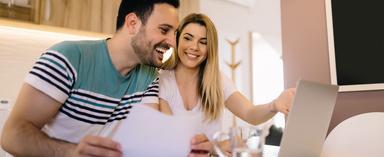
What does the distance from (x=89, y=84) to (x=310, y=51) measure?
0.90 meters

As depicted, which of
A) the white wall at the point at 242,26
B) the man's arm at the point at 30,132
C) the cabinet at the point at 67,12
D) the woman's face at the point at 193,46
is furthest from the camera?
the white wall at the point at 242,26

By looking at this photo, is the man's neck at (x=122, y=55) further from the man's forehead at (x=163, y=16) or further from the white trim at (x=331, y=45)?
the white trim at (x=331, y=45)

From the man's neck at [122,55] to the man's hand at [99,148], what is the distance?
44 centimetres

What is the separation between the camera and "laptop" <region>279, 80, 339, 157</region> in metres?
0.74

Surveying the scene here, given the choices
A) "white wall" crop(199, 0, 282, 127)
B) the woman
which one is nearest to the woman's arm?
the woman

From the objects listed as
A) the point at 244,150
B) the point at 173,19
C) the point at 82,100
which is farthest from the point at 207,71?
the point at 244,150

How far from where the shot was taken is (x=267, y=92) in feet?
10.4

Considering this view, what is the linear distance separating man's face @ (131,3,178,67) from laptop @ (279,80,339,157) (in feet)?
1.73

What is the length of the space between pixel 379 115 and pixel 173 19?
0.69 metres

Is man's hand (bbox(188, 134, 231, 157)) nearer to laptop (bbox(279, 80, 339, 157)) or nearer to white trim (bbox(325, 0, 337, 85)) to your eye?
laptop (bbox(279, 80, 339, 157))

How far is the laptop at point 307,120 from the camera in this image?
74cm

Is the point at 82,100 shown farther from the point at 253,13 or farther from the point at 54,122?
the point at 253,13

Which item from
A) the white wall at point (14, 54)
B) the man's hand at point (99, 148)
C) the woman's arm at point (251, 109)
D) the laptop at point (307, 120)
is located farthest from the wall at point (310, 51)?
the white wall at point (14, 54)

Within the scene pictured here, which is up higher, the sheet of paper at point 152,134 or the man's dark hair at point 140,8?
the man's dark hair at point 140,8
